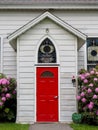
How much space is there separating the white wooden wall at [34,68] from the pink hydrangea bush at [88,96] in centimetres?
36

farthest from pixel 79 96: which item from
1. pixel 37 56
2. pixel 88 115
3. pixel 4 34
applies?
pixel 4 34

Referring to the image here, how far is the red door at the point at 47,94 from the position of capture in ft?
48.4

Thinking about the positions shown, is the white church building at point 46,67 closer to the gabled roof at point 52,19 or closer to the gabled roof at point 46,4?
the gabled roof at point 52,19

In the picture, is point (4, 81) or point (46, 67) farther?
point (4, 81)

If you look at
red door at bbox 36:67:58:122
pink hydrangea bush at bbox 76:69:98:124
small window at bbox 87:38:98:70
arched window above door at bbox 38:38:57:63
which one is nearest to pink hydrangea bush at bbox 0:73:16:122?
red door at bbox 36:67:58:122

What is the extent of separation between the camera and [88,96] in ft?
47.8

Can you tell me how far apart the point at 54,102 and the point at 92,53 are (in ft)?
12.9

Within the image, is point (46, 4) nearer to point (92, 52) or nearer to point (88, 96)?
point (92, 52)

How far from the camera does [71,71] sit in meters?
14.9

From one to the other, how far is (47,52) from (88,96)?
8.01 feet

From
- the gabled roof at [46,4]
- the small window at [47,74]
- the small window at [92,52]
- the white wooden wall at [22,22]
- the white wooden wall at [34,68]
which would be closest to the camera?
the white wooden wall at [34,68]

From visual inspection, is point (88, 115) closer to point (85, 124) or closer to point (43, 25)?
point (85, 124)

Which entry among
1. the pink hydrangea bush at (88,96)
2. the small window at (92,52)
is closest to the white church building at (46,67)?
the pink hydrangea bush at (88,96)

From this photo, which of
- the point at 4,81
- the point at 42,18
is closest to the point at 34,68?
the point at 4,81
